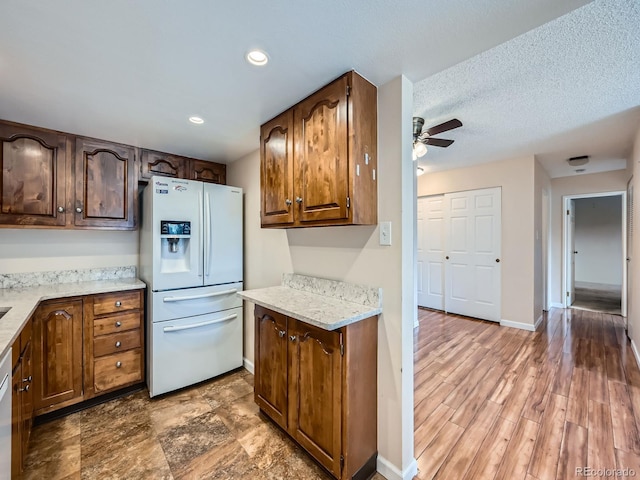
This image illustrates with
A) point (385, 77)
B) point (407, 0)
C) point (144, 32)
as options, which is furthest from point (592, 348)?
point (144, 32)

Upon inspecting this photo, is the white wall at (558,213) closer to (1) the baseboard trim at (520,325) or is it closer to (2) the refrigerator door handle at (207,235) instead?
(1) the baseboard trim at (520,325)

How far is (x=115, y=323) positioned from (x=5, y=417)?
1238 millimetres

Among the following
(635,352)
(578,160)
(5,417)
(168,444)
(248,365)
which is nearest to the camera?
(5,417)

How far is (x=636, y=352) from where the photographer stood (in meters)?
2.91

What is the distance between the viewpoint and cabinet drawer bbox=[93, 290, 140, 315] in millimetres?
2242

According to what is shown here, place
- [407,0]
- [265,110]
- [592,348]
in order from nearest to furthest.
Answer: [407,0] → [265,110] → [592,348]

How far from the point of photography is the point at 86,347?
2.19 meters

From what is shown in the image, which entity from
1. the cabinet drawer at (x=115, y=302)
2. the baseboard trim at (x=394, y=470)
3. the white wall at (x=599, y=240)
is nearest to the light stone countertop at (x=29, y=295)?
the cabinet drawer at (x=115, y=302)

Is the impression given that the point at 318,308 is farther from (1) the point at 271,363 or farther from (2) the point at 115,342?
(2) the point at 115,342

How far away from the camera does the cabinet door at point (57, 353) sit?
199 centimetres

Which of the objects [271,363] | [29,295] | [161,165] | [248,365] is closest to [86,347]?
[29,295]

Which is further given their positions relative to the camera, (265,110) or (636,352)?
(636,352)

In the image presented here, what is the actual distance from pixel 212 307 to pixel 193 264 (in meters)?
0.45

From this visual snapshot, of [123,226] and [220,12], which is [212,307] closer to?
[123,226]
